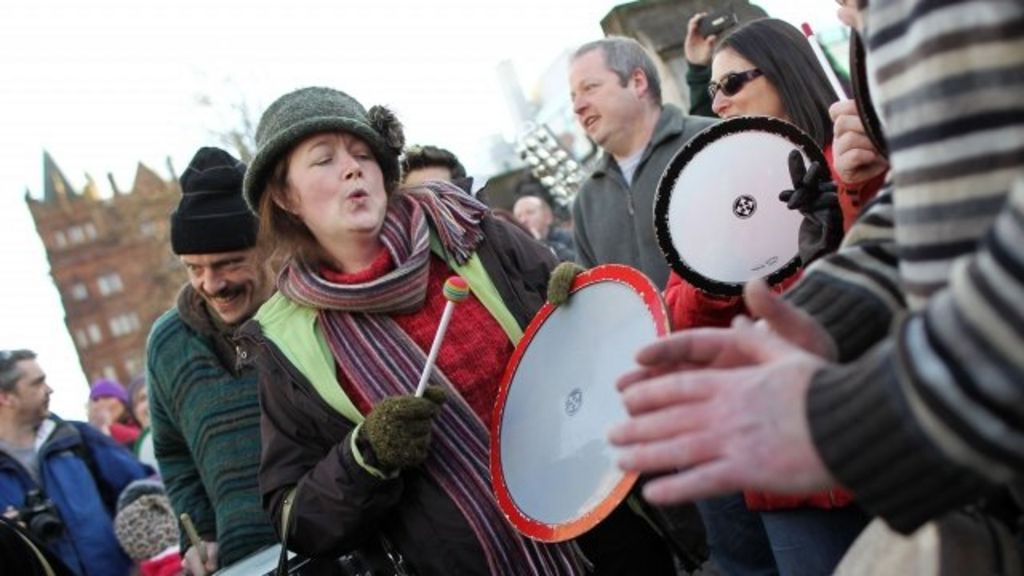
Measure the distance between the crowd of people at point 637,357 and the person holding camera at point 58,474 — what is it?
15 millimetres

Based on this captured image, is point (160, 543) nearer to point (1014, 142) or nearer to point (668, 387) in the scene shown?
point (668, 387)

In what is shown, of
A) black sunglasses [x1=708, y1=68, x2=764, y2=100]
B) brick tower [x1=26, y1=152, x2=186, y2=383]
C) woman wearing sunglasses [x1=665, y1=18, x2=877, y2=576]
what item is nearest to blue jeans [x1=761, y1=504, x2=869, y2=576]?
woman wearing sunglasses [x1=665, y1=18, x2=877, y2=576]

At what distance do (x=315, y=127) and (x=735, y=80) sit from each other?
1.21m

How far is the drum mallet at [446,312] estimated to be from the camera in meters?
2.07

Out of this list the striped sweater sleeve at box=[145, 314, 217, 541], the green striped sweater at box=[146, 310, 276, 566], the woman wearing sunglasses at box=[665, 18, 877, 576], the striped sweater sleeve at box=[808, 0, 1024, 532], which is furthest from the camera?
the striped sweater sleeve at box=[145, 314, 217, 541]

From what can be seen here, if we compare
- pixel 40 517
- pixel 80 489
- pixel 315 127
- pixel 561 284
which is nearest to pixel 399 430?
pixel 561 284

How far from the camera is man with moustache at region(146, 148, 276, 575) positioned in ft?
9.65

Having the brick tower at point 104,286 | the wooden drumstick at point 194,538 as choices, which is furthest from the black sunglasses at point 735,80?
the brick tower at point 104,286

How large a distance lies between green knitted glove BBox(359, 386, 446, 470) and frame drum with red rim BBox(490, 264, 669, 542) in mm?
175

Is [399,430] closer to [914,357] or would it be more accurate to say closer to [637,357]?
[637,357]

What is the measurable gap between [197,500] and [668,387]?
9.05 ft

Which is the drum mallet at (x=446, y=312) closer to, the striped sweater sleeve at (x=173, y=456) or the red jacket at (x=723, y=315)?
the red jacket at (x=723, y=315)

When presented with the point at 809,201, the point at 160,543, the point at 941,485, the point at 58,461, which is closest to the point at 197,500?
the point at 160,543

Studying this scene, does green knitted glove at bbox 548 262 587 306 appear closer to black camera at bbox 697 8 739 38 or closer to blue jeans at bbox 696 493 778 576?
blue jeans at bbox 696 493 778 576
